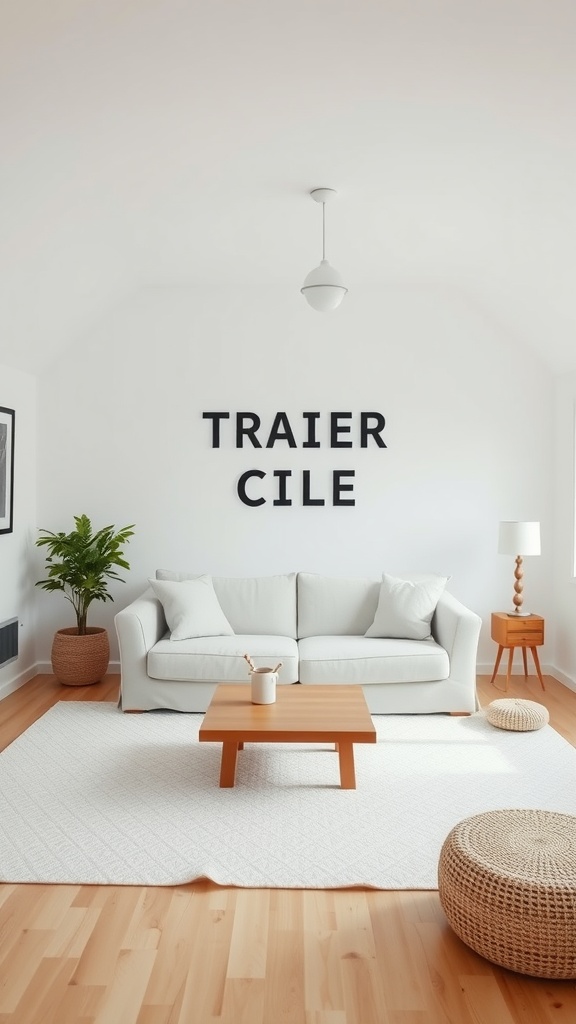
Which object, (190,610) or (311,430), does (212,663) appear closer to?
(190,610)

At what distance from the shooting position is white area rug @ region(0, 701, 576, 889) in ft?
10.1

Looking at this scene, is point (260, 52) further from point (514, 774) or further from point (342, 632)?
point (342, 632)

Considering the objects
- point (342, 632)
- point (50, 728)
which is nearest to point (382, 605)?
point (342, 632)

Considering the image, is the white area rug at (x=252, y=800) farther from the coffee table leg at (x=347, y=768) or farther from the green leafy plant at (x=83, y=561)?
the green leafy plant at (x=83, y=561)

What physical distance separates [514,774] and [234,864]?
1605 millimetres

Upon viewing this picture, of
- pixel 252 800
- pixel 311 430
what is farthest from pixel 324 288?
pixel 252 800

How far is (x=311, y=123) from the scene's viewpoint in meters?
3.39

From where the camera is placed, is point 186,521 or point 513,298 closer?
point 513,298

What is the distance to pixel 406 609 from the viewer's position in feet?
17.6

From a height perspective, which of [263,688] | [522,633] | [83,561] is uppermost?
[83,561]

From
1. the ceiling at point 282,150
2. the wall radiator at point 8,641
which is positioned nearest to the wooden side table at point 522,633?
the ceiling at point 282,150

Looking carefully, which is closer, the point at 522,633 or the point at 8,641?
the point at 8,641

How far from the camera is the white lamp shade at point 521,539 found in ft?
18.3

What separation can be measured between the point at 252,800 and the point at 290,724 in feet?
1.22
